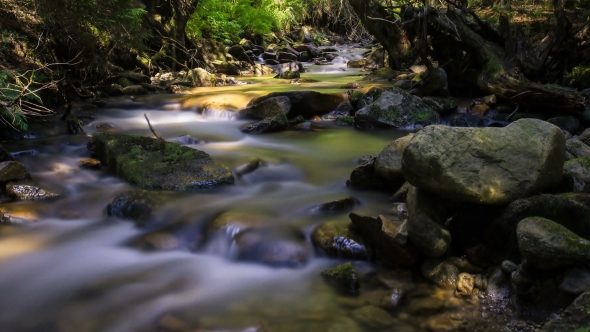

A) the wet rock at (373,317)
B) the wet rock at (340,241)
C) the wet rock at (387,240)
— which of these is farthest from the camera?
the wet rock at (340,241)

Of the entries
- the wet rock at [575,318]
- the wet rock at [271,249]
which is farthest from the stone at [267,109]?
the wet rock at [575,318]

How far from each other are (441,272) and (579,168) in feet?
6.01

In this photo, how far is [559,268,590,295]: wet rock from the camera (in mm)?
2859

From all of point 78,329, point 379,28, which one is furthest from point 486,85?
point 78,329

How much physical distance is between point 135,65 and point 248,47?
8.32 metres

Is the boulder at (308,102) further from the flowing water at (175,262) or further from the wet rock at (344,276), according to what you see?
the wet rock at (344,276)

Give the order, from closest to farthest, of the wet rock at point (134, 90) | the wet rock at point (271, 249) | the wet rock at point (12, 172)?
the wet rock at point (271, 249) → the wet rock at point (12, 172) → the wet rock at point (134, 90)

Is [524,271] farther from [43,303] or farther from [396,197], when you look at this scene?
[43,303]

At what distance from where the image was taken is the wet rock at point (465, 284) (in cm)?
343

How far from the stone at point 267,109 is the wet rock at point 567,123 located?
16.1ft

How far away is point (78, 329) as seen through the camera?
3.28 m

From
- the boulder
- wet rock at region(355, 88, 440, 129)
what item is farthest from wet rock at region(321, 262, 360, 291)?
the boulder

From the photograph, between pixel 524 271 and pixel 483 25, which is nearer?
pixel 524 271

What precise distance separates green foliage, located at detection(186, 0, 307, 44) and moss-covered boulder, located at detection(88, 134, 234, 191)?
9.87 metres
